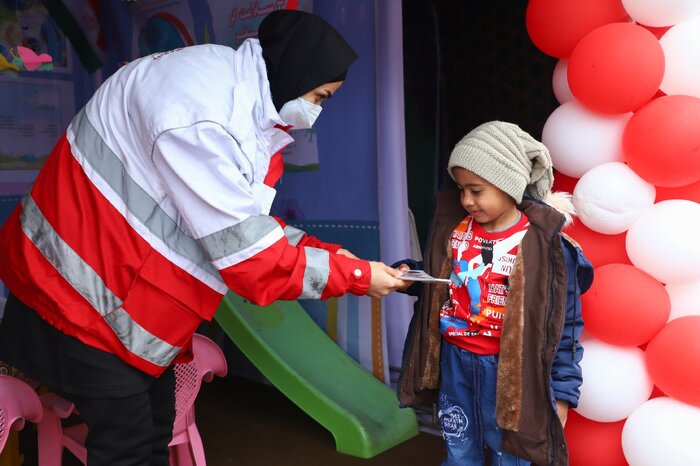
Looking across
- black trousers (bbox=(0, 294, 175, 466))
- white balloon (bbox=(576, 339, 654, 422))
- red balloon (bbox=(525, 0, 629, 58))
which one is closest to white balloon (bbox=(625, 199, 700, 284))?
white balloon (bbox=(576, 339, 654, 422))

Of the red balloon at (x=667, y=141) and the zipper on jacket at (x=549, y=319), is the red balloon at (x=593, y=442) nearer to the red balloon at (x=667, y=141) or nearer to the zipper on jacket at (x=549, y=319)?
the zipper on jacket at (x=549, y=319)

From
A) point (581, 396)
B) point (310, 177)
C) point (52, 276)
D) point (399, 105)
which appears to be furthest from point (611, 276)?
point (310, 177)

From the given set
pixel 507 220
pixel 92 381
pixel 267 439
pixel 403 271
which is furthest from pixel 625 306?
pixel 267 439

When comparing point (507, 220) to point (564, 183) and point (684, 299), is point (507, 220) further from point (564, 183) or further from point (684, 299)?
point (684, 299)

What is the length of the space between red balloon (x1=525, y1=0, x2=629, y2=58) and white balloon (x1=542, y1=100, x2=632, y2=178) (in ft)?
0.66

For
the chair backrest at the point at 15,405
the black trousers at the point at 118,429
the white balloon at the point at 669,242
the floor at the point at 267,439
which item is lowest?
the floor at the point at 267,439

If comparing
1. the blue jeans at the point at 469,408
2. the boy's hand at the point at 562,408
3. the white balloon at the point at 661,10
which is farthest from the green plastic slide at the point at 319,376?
the white balloon at the point at 661,10

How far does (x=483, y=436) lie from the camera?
1.94 metres

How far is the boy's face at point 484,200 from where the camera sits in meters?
1.84

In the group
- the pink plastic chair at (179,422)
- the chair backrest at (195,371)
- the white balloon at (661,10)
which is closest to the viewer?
the white balloon at (661,10)

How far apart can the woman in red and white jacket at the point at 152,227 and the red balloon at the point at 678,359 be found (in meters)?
0.99

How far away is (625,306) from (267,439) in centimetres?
172

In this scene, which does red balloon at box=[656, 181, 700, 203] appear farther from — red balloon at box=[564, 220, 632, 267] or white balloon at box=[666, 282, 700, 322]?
white balloon at box=[666, 282, 700, 322]

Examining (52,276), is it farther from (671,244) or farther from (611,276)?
(671,244)
